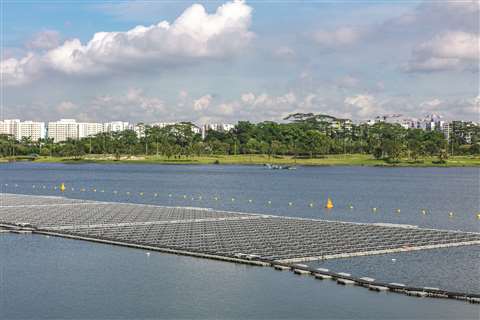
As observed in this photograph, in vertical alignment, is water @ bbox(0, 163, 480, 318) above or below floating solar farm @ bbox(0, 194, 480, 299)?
below

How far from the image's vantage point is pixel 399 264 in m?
33.6

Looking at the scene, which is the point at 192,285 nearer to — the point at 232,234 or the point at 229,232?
the point at 232,234

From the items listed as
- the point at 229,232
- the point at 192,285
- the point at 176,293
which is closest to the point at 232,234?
the point at 229,232

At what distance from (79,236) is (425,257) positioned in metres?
20.4

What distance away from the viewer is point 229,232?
43062 millimetres

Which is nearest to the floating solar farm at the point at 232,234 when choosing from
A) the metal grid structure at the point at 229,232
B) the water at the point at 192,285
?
the metal grid structure at the point at 229,232

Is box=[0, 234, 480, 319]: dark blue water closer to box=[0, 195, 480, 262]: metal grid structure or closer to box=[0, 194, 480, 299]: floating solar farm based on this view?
box=[0, 194, 480, 299]: floating solar farm

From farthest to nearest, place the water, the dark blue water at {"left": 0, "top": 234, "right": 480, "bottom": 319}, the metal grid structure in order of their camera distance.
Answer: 1. the metal grid structure
2. the water
3. the dark blue water at {"left": 0, "top": 234, "right": 480, "bottom": 319}

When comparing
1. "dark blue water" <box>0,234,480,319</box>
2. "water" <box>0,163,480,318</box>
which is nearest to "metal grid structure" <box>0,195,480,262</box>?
"water" <box>0,163,480,318</box>

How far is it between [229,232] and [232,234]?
90 cm

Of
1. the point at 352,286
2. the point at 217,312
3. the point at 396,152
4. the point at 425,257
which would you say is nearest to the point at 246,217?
the point at 425,257

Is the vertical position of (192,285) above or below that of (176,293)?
above

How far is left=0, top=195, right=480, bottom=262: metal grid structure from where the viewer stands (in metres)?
36.9

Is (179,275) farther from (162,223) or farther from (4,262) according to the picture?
(162,223)
